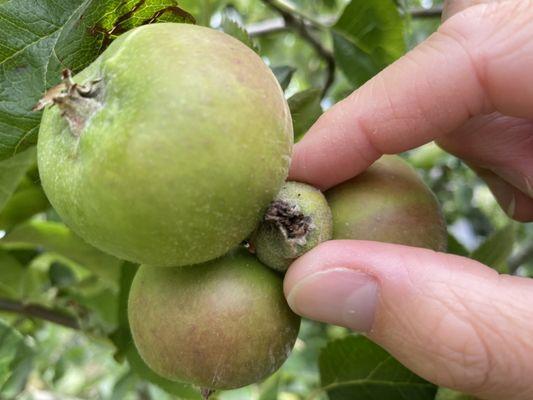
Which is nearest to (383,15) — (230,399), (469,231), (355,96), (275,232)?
(355,96)

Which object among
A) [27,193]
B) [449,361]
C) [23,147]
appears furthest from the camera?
[27,193]

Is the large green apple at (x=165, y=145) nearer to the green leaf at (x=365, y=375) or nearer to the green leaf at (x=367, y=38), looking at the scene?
the green leaf at (x=365, y=375)

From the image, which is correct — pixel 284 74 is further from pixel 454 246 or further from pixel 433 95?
pixel 454 246

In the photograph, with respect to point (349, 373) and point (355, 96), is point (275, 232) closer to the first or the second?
point (355, 96)

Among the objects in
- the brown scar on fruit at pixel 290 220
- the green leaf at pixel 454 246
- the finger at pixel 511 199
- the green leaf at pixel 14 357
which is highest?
the brown scar on fruit at pixel 290 220

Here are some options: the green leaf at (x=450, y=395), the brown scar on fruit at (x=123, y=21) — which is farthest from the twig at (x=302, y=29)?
the green leaf at (x=450, y=395)

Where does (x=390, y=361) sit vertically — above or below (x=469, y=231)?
above
